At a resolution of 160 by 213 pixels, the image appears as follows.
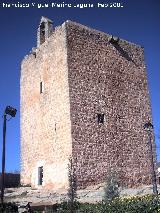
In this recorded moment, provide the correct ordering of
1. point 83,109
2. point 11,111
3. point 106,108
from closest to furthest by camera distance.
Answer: point 11,111 < point 83,109 < point 106,108

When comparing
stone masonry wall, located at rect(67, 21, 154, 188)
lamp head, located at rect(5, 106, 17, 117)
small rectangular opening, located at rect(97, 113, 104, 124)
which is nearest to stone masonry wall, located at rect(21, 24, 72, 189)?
stone masonry wall, located at rect(67, 21, 154, 188)

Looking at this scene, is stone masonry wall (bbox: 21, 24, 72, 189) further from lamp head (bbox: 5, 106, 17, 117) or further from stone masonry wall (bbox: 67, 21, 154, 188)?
lamp head (bbox: 5, 106, 17, 117)

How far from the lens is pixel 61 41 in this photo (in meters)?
21.5

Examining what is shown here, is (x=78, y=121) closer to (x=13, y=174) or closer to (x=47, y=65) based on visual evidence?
(x=47, y=65)

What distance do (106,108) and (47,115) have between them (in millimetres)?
3492

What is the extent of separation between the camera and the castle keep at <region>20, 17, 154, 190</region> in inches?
792

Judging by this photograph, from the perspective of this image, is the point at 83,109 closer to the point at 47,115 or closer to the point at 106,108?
the point at 106,108

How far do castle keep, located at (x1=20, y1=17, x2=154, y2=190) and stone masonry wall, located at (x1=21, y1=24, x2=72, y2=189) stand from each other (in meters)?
0.05

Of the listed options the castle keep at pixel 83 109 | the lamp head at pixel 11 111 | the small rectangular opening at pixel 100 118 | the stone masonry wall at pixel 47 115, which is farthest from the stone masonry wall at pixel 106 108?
the lamp head at pixel 11 111

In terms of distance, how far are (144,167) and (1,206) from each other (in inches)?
460

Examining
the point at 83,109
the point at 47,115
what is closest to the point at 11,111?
the point at 83,109

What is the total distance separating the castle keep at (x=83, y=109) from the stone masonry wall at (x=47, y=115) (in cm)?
5

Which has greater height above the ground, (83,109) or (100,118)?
(83,109)

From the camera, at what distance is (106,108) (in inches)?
848
